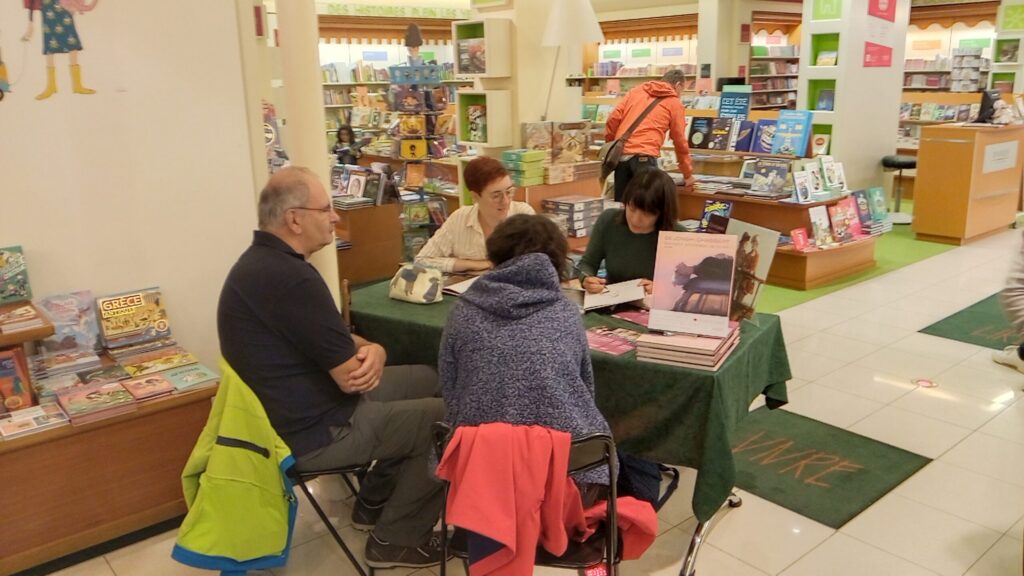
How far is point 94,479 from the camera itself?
280 centimetres

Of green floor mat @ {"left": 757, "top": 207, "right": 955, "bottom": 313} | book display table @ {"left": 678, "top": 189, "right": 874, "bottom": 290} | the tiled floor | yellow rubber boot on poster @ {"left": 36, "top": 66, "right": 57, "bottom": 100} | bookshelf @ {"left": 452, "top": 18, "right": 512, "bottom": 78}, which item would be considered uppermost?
bookshelf @ {"left": 452, "top": 18, "right": 512, "bottom": 78}

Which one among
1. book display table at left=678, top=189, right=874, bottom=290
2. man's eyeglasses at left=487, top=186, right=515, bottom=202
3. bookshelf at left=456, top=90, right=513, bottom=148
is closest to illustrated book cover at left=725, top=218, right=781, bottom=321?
man's eyeglasses at left=487, top=186, right=515, bottom=202

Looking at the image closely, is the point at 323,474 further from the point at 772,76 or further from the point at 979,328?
the point at 772,76

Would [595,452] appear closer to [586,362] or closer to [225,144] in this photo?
[586,362]

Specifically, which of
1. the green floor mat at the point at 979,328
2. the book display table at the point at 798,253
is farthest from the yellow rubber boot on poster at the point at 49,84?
the green floor mat at the point at 979,328

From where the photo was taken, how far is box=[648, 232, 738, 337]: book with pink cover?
243 centimetres

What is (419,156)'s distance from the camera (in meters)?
7.00

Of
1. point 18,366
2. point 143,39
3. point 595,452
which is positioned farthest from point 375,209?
point 595,452

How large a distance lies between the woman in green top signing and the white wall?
5.20 ft

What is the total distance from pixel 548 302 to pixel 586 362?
8.6 inches

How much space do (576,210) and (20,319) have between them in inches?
139

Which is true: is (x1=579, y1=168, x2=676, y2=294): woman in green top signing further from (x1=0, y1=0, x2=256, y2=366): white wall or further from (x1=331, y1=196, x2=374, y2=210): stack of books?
(x1=331, y1=196, x2=374, y2=210): stack of books

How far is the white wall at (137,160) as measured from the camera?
292 centimetres

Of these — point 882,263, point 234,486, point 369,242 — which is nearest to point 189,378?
point 234,486
